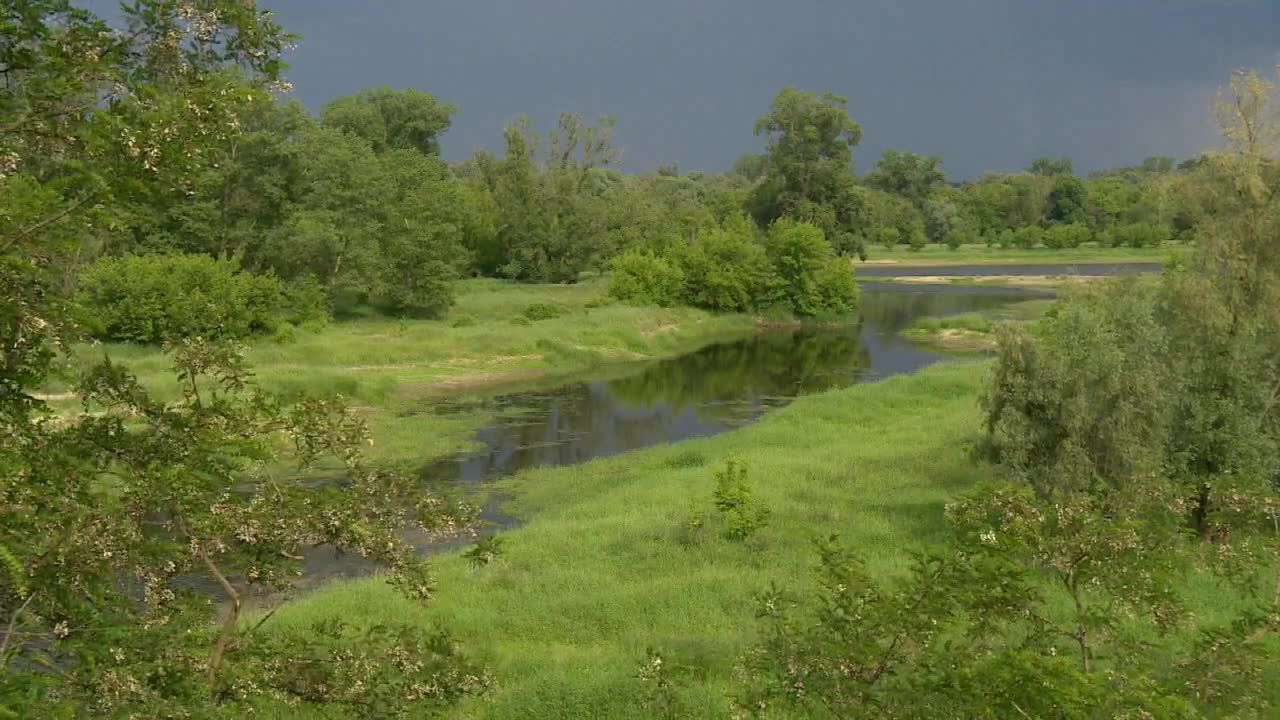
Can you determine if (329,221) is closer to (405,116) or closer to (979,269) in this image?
(405,116)

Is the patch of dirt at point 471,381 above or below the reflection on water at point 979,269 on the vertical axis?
below

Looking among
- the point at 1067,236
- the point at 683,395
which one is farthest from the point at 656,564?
the point at 1067,236

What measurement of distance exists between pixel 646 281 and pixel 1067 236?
89791mm

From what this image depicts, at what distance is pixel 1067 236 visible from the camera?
134 metres

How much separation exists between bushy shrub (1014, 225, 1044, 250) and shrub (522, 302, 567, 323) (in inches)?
3902

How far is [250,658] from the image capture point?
7109 mm

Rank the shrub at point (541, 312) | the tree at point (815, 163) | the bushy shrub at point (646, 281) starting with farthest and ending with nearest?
the tree at point (815, 163) → the bushy shrub at point (646, 281) → the shrub at point (541, 312)

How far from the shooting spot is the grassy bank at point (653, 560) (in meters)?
13.6

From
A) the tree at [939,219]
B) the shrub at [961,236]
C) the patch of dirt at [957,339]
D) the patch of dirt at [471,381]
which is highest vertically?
the tree at [939,219]

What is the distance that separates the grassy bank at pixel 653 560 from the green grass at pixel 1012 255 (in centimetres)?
9615

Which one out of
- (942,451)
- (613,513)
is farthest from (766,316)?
(613,513)

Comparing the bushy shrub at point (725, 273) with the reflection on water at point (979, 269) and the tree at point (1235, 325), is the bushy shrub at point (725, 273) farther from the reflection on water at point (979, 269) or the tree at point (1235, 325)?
the tree at point (1235, 325)

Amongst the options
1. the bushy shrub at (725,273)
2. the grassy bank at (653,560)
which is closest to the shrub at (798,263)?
the bushy shrub at (725,273)

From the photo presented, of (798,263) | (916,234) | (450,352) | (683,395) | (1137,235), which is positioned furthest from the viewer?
(916,234)
